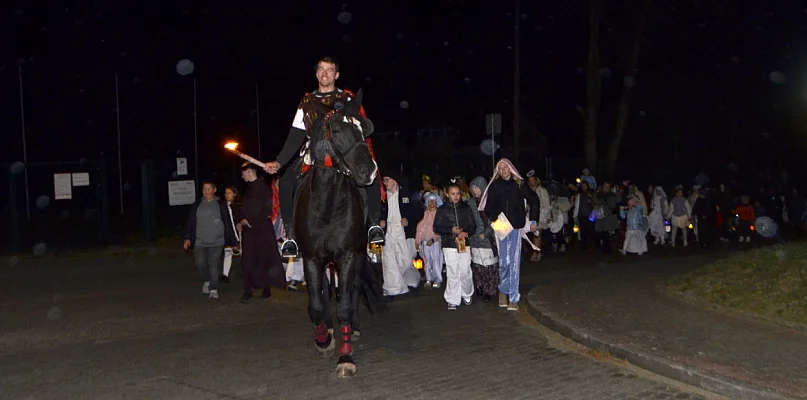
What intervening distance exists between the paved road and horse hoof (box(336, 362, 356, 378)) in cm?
8

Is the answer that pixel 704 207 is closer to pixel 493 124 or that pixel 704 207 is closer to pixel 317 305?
pixel 493 124

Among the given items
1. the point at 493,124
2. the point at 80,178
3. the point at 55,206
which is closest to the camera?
the point at 493,124

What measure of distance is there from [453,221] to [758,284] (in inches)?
164

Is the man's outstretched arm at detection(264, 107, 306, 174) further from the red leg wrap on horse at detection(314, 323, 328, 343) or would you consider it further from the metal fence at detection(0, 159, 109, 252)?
the metal fence at detection(0, 159, 109, 252)

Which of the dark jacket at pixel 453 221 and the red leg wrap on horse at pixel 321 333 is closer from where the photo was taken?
the red leg wrap on horse at pixel 321 333

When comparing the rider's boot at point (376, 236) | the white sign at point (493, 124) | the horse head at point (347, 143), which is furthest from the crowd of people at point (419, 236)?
the white sign at point (493, 124)

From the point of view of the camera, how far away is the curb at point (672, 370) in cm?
750

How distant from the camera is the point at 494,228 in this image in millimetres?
12305

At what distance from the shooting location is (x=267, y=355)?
359 inches

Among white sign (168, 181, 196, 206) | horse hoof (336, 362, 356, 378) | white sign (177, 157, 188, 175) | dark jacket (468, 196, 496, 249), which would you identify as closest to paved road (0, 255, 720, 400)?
horse hoof (336, 362, 356, 378)

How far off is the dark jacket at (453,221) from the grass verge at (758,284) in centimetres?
311

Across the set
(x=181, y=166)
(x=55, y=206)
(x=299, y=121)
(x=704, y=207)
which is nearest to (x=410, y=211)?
(x=299, y=121)

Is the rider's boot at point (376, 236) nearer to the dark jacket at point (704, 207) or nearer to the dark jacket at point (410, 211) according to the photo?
the dark jacket at point (410, 211)

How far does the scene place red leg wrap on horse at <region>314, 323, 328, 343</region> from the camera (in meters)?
8.96
